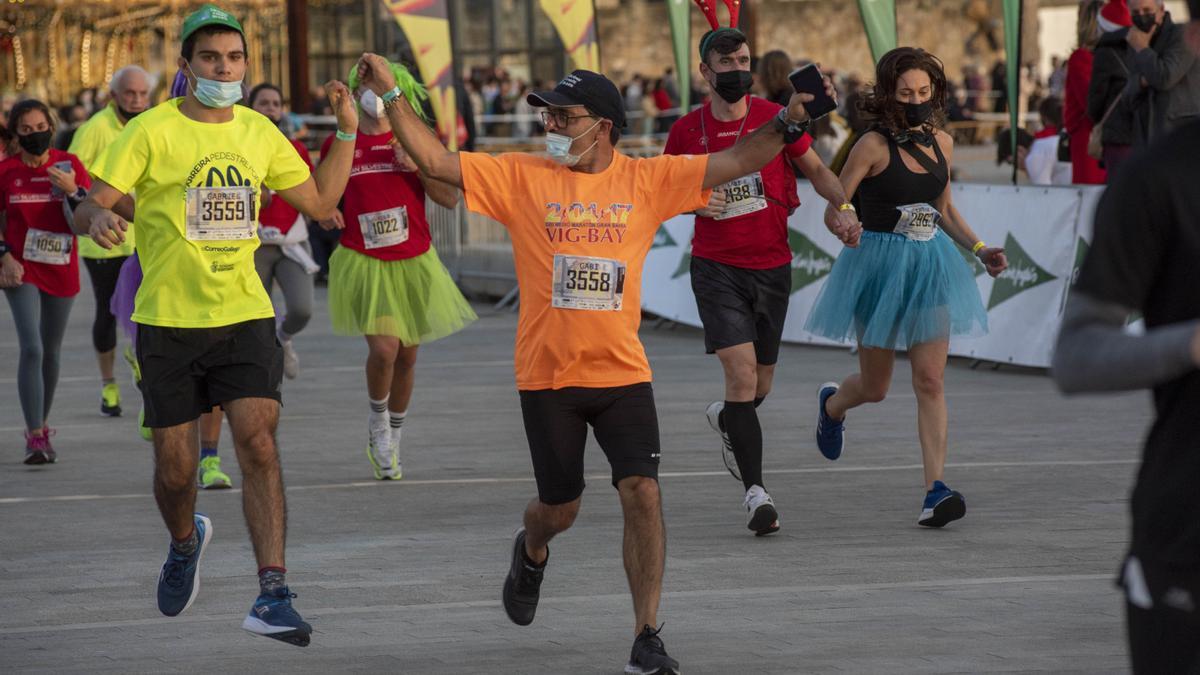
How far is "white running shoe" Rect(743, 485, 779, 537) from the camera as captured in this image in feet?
25.2

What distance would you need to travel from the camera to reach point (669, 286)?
16578mm

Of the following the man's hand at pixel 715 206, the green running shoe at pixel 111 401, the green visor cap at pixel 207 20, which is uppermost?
the green visor cap at pixel 207 20

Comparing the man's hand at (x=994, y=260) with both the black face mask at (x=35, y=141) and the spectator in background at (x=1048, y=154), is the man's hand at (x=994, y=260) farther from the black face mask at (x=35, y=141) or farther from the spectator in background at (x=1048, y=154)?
the spectator in background at (x=1048, y=154)

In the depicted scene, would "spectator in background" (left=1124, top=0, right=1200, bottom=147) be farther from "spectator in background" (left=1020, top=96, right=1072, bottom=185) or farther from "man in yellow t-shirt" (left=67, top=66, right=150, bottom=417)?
"man in yellow t-shirt" (left=67, top=66, right=150, bottom=417)

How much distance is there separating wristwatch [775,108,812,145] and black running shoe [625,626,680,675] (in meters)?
1.55

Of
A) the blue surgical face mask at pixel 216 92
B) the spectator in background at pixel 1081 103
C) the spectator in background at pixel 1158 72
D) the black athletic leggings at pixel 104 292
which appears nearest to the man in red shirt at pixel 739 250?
the blue surgical face mask at pixel 216 92

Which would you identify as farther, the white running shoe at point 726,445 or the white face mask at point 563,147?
the white running shoe at point 726,445

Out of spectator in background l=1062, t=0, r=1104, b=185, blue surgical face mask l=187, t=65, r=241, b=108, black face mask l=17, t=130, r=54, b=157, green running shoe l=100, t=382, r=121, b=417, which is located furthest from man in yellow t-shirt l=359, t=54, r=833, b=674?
spectator in background l=1062, t=0, r=1104, b=185

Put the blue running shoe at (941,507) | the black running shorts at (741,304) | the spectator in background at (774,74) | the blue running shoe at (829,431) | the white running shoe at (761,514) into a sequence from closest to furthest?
1. the white running shoe at (761,514)
2. the blue running shoe at (941,507)
3. the black running shorts at (741,304)
4. the blue running shoe at (829,431)
5. the spectator in background at (774,74)

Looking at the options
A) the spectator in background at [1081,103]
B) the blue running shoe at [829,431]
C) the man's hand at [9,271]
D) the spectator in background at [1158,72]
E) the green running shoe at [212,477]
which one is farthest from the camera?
the spectator in background at [1081,103]

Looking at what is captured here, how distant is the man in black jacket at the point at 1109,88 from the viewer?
43.2 ft

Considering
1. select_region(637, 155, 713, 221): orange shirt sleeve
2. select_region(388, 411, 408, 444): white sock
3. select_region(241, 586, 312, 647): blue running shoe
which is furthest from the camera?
select_region(388, 411, 408, 444): white sock

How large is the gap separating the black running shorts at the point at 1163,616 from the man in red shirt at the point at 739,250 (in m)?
4.54

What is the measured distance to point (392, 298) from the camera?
9.45 m
